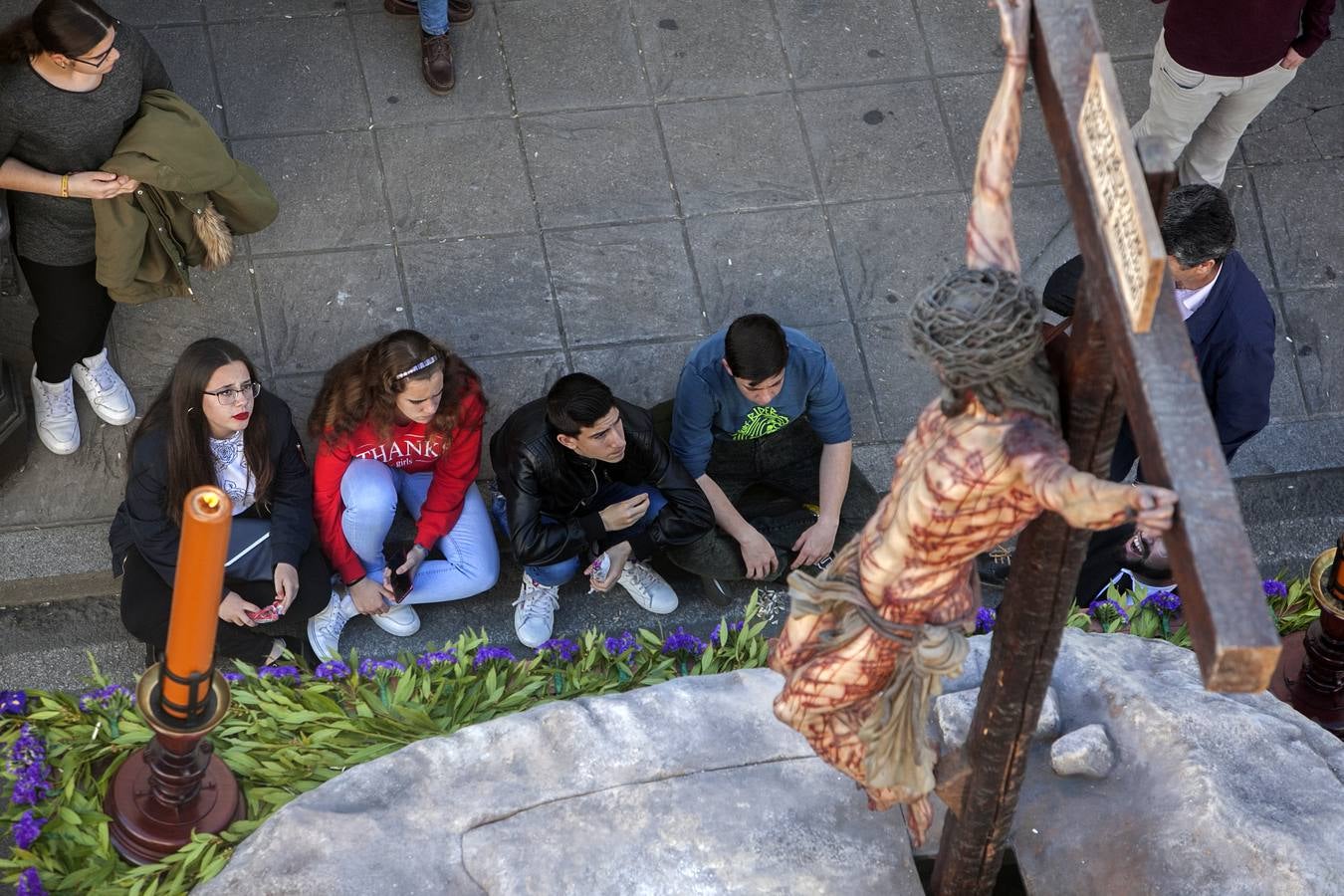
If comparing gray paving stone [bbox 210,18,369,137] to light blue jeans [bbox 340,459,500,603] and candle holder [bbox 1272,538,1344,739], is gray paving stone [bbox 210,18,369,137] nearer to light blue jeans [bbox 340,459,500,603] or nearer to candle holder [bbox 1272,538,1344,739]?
light blue jeans [bbox 340,459,500,603]

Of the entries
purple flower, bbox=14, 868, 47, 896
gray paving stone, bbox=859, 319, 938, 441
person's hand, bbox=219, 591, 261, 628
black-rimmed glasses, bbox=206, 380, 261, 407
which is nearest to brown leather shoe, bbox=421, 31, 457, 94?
gray paving stone, bbox=859, 319, 938, 441

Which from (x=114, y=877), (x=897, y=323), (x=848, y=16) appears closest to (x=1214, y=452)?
(x=114, y=877)

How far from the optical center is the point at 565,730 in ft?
12.3

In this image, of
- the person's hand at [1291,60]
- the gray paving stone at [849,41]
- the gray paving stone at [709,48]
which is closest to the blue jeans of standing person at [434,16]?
the gray paving stone at [709,48]

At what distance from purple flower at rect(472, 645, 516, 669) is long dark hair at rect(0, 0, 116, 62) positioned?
2.01m

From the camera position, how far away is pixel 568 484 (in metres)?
4.77

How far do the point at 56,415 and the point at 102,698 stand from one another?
1.26m

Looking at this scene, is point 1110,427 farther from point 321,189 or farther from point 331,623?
point 321,189

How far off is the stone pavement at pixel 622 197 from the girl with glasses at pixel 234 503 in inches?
23.9

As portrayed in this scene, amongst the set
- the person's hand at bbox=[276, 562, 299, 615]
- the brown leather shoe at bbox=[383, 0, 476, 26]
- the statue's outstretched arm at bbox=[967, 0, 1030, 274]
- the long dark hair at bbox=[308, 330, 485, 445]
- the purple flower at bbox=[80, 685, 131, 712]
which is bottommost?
the purple flower at bbox=[80, 685, 131, 712]

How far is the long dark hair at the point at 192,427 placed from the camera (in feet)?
14.3

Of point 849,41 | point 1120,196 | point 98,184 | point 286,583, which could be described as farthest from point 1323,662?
point 98,184

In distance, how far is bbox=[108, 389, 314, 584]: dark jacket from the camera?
4.52 m

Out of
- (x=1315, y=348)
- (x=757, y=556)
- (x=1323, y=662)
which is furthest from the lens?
(x=1315, y=348)
